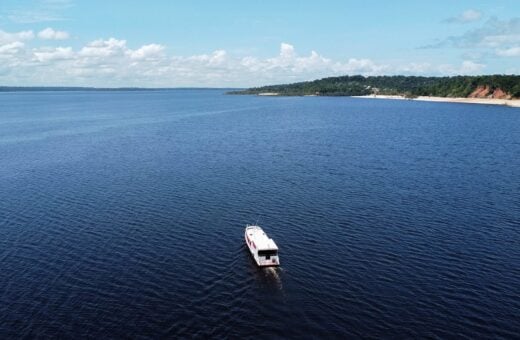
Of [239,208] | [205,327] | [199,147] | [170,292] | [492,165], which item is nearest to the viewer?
[205,327]

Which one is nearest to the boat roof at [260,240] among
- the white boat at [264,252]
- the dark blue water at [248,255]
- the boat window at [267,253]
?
the white boat at [264,252]

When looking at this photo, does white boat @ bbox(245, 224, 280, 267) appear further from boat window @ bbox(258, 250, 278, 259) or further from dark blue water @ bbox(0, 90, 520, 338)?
dark blue water @ bbox(0, 90, 520, 338)

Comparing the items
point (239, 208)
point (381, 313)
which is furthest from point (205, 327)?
point (239, 208)

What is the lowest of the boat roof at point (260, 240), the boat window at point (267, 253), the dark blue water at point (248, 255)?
the dark blue water at point (248, 255)

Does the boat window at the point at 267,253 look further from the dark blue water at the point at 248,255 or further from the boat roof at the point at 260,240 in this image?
the dark blue water at the point at 248,255

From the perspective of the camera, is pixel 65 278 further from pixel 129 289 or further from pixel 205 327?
pixel 205 327

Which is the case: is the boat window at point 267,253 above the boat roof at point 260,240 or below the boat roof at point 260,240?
below

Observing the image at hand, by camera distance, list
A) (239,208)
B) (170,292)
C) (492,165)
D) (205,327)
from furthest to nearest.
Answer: (492,165) → (239,208) → (170,292) → (205,327)
